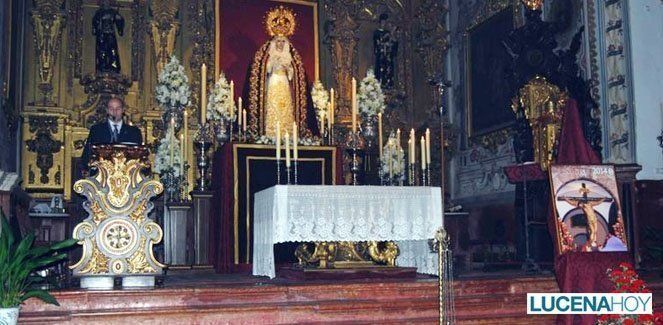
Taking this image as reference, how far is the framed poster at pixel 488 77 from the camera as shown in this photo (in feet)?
43.2

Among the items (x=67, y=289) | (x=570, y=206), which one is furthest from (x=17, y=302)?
(x=570, y=206)

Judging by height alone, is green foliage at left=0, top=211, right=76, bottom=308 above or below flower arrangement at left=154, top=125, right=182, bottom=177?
below

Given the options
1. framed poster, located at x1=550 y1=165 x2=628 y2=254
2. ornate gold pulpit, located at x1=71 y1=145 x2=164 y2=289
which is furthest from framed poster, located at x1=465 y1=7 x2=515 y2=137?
ornate gold pulpit, located at x1=71 y1=145 x2=164 y2=289

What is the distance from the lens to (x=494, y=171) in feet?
43.8

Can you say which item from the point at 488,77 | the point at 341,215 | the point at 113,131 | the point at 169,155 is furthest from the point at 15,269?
the point at 488,77

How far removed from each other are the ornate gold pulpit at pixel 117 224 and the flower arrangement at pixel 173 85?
4798 millimetres

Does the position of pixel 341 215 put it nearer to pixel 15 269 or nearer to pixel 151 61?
pixel 15 269

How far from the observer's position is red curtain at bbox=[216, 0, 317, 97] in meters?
13.8

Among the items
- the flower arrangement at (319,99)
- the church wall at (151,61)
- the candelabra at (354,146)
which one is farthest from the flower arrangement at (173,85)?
the candelabra at (354,146)

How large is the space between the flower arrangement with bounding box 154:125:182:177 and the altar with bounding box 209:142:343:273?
62 cm

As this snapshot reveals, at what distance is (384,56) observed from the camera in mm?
14719

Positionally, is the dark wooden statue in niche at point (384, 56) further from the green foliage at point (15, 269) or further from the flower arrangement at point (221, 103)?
the green foliage at point (15, 269)

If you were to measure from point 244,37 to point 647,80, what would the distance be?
7113mm

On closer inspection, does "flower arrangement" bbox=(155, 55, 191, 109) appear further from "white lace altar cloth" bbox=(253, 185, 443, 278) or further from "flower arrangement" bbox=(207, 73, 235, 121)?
"white lace altar cloth" bbox=(253, 185, 443, 278)
